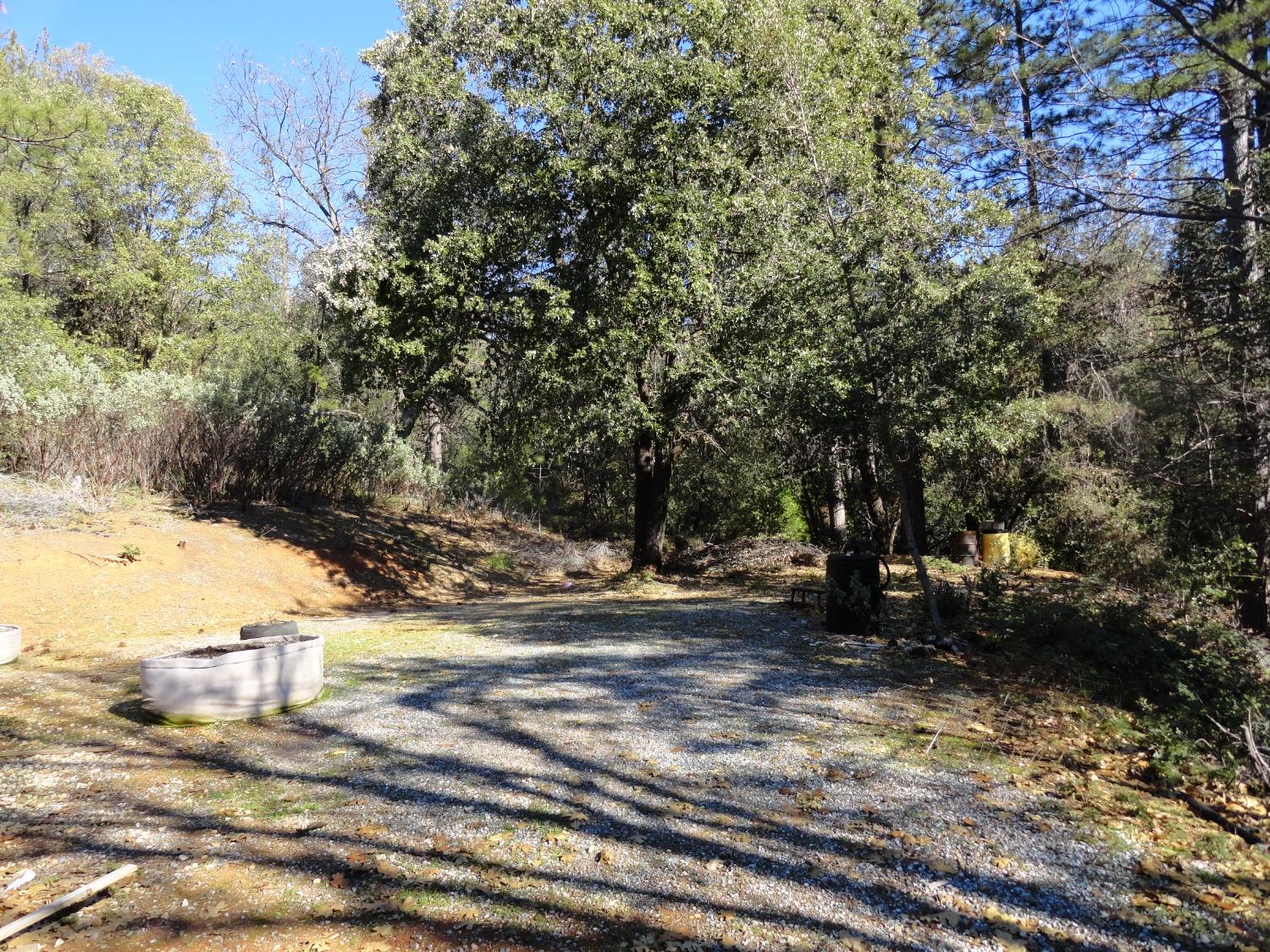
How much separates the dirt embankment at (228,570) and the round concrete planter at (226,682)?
369 centimetres

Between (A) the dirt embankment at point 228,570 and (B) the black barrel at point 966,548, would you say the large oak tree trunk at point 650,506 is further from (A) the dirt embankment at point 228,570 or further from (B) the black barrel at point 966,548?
(B) the black barrel at point 966,548

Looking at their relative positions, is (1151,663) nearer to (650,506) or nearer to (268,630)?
(268,630)

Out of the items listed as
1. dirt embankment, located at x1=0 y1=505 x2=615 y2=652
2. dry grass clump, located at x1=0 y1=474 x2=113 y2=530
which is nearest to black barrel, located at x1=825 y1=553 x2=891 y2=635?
dirt embankment, located at x1=0 y1=505 x2=615 y2=652

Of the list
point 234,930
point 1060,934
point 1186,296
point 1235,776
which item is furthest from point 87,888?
point 1186,296

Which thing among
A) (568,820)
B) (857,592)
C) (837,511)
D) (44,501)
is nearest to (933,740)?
(568,820)

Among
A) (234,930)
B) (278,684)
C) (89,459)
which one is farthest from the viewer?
(89,459)

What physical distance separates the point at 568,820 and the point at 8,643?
18.9ft

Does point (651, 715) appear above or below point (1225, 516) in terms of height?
below

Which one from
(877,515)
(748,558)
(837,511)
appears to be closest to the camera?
(748,558)

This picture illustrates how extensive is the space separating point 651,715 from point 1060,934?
285cm

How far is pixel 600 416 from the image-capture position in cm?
1120

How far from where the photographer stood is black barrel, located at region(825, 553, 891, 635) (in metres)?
7.68

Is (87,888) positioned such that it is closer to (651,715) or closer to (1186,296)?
(651,715)

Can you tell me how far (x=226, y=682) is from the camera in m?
4.86
